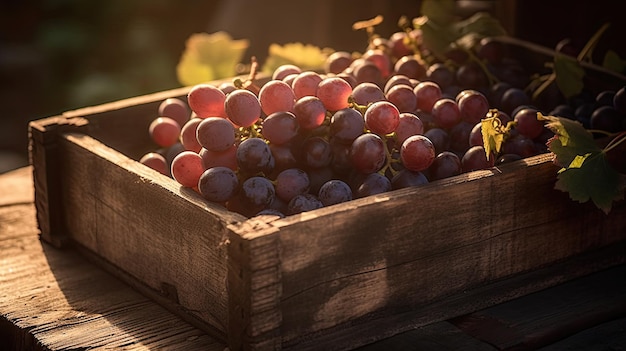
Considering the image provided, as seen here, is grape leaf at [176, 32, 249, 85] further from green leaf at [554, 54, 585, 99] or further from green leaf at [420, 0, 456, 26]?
green leaf at [554, 54, 585, 99]

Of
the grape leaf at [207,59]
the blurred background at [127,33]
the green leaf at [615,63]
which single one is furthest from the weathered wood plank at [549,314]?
the blurred background at [127,33]

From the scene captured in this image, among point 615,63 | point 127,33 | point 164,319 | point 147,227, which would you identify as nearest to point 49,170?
point 147,227

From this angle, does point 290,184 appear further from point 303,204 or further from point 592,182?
point 592,182

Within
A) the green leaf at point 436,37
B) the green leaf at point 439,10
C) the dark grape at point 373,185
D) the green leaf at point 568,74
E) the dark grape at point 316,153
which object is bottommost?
the dark grape at point 373,185

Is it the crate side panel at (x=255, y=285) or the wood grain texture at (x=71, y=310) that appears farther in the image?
the wood grain texture at (x=71, y=310)

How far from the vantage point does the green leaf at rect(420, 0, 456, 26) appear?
84.7 inches

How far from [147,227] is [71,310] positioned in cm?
19

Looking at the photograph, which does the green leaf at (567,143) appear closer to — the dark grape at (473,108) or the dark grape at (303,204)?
the dark grape at (473,108)

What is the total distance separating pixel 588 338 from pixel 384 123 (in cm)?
48

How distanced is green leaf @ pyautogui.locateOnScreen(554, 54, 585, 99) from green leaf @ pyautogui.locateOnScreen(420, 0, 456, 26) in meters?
0.28

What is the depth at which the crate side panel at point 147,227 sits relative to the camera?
4.82 ft

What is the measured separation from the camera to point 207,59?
7.54 feet

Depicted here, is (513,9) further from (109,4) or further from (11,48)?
(11,48)

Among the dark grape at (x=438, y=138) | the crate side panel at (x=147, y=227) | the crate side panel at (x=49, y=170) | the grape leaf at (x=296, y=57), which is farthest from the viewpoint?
the grape leaf at (x=296, y=57)
